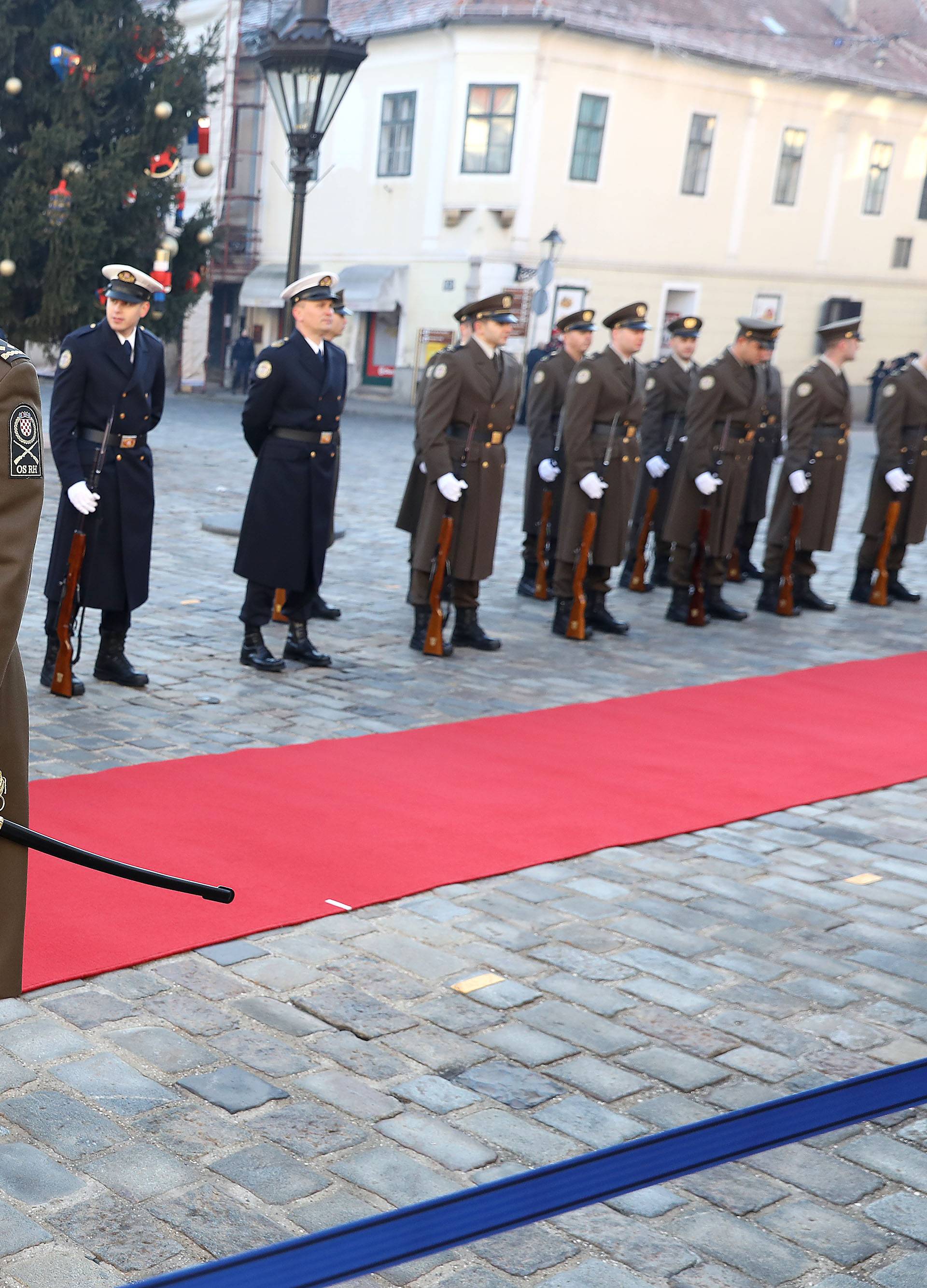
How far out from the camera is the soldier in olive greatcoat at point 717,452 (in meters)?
9.86

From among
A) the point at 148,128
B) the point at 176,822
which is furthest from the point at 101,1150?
the point at 148,128

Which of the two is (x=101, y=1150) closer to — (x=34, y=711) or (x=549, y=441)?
(x=34, y=711)

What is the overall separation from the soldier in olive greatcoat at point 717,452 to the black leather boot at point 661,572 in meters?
1.12

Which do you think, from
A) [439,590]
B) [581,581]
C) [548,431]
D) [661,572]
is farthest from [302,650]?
[661,572]

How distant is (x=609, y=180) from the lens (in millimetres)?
29312

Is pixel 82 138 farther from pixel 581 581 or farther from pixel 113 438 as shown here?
pixel 113 438

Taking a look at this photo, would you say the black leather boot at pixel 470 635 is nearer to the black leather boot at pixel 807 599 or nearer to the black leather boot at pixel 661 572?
the black leather boot at pixel 661 572

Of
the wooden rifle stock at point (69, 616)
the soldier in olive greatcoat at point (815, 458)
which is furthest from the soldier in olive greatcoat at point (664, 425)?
the wooden rifle stock at point (69, 616)

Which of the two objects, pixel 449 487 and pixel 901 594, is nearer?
pixel 449 487

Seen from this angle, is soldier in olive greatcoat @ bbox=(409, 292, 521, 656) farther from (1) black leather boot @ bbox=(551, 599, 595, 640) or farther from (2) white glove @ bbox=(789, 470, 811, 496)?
(2) white glove @ bbox=(789, 470, 811, 496)

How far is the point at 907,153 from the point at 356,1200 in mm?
34802

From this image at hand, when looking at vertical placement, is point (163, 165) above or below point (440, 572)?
above

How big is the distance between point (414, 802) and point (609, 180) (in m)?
25.5

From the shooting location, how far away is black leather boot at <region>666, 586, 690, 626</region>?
392 inches
